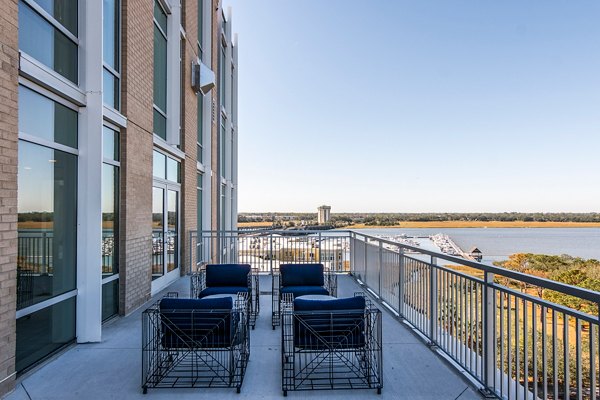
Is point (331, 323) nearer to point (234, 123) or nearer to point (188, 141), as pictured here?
point (188, 141)

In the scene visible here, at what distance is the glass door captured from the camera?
21.4 ft

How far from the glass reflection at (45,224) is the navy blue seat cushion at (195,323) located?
1.33 metres

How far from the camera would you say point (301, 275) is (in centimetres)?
516

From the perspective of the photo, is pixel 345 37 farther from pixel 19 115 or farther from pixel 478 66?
pixel 19 115

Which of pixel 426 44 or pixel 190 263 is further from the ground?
pixel 426 44

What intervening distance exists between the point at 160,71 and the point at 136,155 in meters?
2.49

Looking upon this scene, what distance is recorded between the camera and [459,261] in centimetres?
310

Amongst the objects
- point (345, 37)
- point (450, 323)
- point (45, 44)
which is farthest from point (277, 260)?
point (345, 37)

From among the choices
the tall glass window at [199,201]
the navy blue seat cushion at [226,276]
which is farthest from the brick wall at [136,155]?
the tall glass window at [199,201]

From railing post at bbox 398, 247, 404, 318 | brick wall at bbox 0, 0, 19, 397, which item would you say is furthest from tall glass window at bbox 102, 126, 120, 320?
railing post at bbox 398, 247, 404, 318

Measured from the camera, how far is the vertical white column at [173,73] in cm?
722

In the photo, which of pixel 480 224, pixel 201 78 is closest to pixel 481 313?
pixel 201 78

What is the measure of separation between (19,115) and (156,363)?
8.13 feet

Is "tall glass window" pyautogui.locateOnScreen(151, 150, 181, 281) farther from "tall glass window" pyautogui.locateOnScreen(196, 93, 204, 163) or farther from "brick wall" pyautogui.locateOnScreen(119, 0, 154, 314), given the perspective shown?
"tall glass window" pyautogui.locateOnScreen(196, 93, 204, 163)
